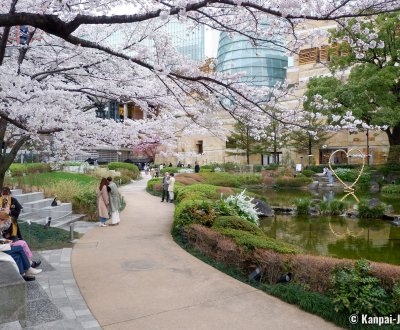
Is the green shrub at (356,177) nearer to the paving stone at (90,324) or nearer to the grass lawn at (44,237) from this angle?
the grass lawn at (44,237)

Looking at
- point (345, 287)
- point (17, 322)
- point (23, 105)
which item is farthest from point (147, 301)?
point (23, 105)

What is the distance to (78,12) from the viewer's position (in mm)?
4836

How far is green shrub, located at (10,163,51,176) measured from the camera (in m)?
21.7

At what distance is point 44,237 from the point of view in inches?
390

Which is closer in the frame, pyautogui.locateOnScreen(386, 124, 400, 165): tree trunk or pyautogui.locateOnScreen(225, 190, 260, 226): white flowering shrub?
pyautogui.locateOnScreen(225, 190, 260, 226): white flowering shrub

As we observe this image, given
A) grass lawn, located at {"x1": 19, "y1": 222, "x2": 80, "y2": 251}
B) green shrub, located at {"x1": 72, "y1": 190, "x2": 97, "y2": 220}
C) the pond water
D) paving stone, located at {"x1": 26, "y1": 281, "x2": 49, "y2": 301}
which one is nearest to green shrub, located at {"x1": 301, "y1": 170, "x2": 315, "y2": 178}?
the pond water

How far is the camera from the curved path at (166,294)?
4.95 meters

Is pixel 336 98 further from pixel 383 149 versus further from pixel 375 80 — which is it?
pixel 383 149

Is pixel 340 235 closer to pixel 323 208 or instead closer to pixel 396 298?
pixel 323 208

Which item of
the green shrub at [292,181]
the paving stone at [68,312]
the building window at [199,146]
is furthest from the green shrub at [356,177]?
the building window at [199,146]

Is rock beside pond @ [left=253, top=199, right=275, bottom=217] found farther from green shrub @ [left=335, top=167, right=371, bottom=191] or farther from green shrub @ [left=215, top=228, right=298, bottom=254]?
green shrub @ [left=335, top=167, right=371, bottom=191]

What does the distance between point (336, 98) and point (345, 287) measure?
24.0 m

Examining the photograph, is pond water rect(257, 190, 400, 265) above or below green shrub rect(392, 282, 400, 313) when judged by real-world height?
below

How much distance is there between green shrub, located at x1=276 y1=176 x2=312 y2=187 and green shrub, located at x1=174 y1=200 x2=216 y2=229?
23.1 metres
